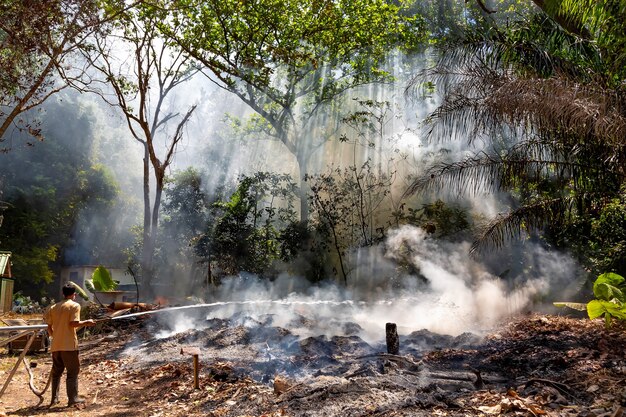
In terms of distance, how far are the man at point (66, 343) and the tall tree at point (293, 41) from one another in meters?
7.30

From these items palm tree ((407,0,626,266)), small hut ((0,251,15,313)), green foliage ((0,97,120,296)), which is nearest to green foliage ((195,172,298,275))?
small hut ((0,251,15,313))

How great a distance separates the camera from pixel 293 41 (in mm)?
18312

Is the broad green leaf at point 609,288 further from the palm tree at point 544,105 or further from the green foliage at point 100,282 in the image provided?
the green foliage at point 100,282

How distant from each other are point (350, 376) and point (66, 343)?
12.4 feet

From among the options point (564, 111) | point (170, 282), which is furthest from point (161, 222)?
point (564, 111)

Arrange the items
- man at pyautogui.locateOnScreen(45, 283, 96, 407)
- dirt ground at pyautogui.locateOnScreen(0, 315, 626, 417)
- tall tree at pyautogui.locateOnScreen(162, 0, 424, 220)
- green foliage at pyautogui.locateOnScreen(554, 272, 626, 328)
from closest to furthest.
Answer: dirt ground at pyautogui.locateOnScreen(0, 315, 626, 417), man at pyautogui.locateOnScreen(45, 283, 96, 407), green foliage at pyautogui.locateOnScreen(554, 272, 626, 328), tall tree at pyautogui.locateOnScreen(162, 0, 424, 220)

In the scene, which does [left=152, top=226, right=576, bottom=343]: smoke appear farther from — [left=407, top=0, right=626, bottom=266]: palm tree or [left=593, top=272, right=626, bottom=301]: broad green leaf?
[left=407, top=0, right=626, bottom=266]: palm tree

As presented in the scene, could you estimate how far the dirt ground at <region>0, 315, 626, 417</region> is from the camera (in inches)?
244

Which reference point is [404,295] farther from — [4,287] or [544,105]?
[4,287]

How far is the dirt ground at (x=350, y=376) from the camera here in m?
6.20

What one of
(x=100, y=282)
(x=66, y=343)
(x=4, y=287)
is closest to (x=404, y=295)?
(x=100, y=282)

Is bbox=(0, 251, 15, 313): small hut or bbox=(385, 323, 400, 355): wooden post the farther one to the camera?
bbox=(0, 251, 15, 313): small hut

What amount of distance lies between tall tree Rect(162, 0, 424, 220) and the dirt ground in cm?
682

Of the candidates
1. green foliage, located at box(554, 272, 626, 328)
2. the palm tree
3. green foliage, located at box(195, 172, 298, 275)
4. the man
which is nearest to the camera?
the man
